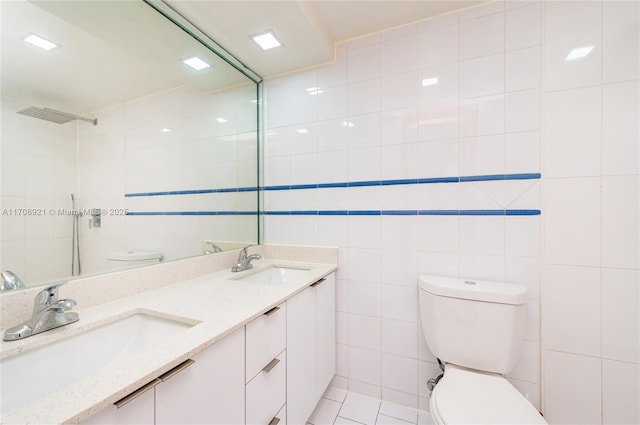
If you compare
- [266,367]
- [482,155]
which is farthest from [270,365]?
[482,155]

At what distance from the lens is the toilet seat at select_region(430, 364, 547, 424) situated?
0.88 m

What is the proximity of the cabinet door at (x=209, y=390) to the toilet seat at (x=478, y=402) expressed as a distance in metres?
0.73

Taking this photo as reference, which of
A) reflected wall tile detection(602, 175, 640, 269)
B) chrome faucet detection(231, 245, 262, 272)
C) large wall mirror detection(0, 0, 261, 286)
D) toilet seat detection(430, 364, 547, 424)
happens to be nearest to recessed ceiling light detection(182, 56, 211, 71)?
large wall mirror detection(0, 0, 261, 286)

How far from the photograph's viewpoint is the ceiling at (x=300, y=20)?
125cm

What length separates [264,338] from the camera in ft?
3.12

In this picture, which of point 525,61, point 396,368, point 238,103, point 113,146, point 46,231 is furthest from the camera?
point 238,103

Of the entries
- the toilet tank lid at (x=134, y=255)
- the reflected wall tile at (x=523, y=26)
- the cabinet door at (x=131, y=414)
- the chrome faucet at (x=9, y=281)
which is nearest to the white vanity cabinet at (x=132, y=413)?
the cabinet door at (x=131, y=414)

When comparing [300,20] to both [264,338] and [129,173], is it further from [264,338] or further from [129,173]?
[264,338]

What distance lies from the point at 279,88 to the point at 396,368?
204cm

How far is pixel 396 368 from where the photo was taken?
4.97 feet

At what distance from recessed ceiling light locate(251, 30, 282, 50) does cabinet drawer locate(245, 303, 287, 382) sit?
1468 millimetres

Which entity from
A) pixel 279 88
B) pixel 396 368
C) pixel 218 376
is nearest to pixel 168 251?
pixel 218 376

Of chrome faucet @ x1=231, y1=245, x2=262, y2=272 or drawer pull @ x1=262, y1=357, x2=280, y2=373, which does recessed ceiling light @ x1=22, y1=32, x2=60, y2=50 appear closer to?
chrome faucet @ x1=231, y1=245, x2=262, y2=272

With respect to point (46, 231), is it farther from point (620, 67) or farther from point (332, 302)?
point (620, 67)
